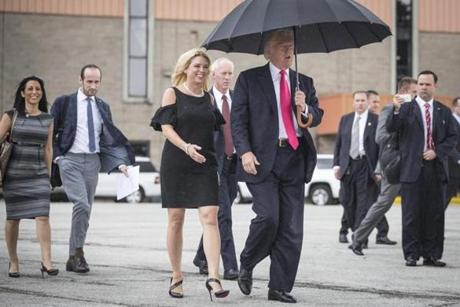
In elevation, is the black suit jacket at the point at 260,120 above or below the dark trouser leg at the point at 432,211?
above

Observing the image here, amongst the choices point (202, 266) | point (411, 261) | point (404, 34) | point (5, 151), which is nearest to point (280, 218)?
point (202, 266)

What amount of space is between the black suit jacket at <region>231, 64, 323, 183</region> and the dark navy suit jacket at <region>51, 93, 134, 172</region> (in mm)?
2554

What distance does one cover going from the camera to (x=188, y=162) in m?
8.28

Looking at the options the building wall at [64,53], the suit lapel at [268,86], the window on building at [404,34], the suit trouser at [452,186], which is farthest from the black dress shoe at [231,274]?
the window on building at [404,34]

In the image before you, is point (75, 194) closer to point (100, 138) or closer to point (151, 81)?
point (100, 138)

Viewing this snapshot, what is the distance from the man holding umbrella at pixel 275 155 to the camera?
26.5 feet

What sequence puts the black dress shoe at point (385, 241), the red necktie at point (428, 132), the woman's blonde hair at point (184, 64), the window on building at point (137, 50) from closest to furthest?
the woman's blonde hair at point (184, 64)
the red necktie at point (428, 132)
the black dress shoe at point (385, 241)
the window on building at point (137, 50)

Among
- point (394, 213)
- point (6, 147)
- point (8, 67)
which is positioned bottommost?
point (394, 213)

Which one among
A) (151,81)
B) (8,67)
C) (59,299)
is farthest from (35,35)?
(59,299)

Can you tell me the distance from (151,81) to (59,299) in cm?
3521

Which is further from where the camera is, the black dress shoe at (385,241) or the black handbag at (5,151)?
the black dress shoe at (385,241)

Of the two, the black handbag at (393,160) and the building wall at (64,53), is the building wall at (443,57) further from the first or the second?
the black handbag at (393,160)

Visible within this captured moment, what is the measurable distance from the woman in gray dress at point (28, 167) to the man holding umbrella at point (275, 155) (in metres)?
2.36

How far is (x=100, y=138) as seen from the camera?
10633mm
